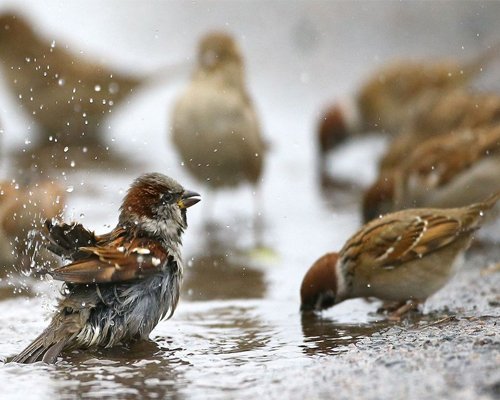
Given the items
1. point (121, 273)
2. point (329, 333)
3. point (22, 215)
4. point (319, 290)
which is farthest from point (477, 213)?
point (22, 215)

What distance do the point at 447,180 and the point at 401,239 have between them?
2.35m

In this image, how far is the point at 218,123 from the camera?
943 centimetres

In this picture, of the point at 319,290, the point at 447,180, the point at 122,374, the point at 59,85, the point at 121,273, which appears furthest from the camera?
the point at 59,85

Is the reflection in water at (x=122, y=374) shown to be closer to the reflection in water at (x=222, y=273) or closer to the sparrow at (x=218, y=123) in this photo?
the reflection in water at (x=222, y=273)

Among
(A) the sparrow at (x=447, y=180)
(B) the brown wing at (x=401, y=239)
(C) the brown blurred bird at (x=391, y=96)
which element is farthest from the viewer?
(C) the brown blurred bird at (x=391, y=96)

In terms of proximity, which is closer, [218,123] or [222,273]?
[222,273]

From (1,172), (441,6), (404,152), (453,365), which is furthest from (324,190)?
(453,365)

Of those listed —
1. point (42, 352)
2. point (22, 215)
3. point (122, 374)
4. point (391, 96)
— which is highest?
point (391, 96)

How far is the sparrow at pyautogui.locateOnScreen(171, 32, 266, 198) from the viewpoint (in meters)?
9.42

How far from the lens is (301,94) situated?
14477 millimetres

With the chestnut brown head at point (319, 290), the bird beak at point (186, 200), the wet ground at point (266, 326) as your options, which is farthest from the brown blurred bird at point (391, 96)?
the bird beak at point (186, 200)

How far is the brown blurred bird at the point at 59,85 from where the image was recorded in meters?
12.9

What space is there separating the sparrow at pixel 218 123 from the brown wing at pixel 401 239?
10.2 ft

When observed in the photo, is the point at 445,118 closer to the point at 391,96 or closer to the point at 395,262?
the point at 391,96
